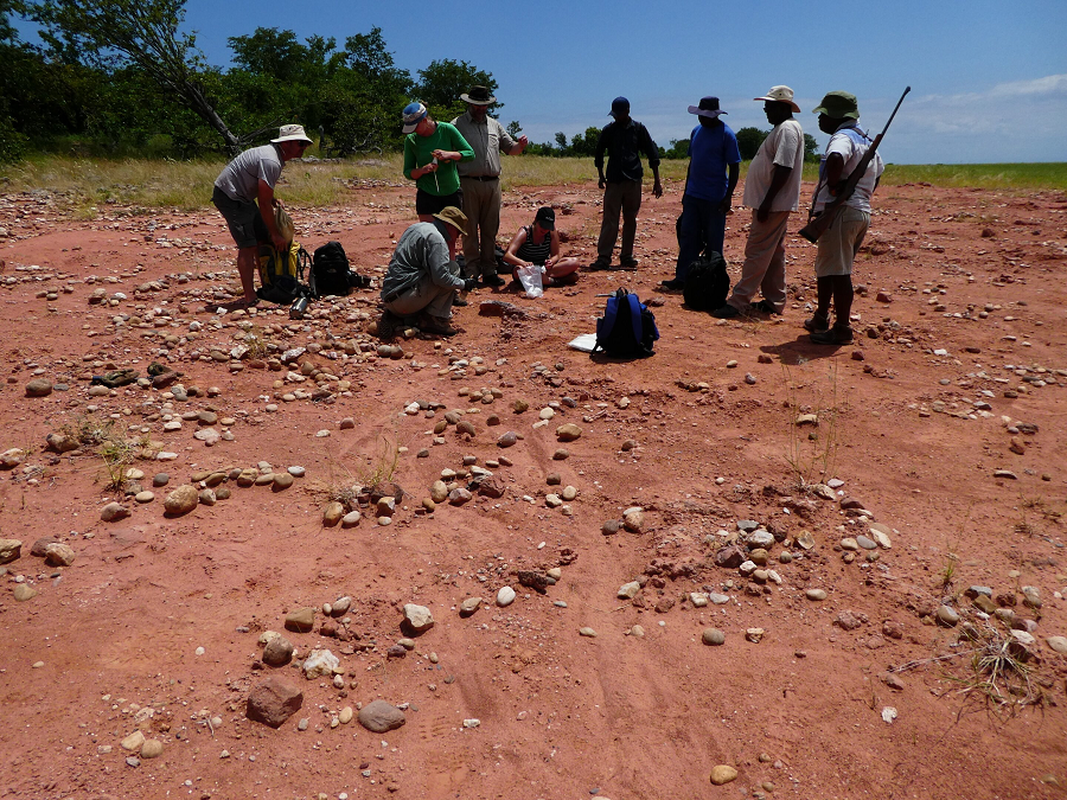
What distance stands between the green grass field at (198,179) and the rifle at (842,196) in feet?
29.2

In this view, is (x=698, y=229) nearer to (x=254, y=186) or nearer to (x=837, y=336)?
(x=837, y=336)

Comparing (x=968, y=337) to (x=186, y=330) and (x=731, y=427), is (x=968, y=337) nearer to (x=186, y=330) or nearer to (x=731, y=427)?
(x=731, y=427)

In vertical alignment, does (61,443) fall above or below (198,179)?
below

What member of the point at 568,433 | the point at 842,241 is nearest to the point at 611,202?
the point at 842,241

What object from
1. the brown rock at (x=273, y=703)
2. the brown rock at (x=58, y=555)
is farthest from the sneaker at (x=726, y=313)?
the brown rock at (x=58, y=555)

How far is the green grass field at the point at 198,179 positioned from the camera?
424 inches

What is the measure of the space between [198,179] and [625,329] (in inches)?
428

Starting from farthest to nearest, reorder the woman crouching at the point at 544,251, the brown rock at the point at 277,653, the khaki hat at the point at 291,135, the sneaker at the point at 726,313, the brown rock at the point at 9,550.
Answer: the woman crouching at the point at 544,251 < the sneaker at the point at 726,313 < the khaki hat at the point at 291,135 < the brown rock at the point at 9,550 < the brown rock at the point at 277,653

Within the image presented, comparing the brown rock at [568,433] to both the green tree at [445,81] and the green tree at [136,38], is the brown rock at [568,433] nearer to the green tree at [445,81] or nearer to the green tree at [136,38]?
the green tree at [136,38]

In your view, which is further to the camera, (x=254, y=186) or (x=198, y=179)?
(x=198, y=179)

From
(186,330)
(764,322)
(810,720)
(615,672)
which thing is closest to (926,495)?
(810,720)

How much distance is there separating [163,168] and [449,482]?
45.0 ft

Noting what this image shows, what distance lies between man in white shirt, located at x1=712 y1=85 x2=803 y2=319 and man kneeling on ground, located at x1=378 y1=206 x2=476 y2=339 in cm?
245

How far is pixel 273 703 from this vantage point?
221 centimetres
